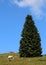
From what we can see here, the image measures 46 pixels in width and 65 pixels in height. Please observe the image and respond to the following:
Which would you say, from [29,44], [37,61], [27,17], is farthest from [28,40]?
[37,61]

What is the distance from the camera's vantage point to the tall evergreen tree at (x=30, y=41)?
257ft

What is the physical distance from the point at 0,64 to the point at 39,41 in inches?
918

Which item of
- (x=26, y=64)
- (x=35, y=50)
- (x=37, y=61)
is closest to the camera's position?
(x=26, y=64)

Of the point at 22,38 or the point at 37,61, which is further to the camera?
the point at 22,38

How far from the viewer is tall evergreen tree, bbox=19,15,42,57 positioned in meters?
78.4

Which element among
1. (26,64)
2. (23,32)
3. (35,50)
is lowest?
(26,64)

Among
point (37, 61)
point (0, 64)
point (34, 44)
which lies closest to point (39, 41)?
point (34, 44)

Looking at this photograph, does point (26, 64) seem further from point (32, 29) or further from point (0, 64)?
point (32, 29)

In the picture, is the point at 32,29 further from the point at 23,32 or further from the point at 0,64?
the point at 0,64

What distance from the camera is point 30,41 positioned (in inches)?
3135

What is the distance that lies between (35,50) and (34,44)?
1613 millimetres

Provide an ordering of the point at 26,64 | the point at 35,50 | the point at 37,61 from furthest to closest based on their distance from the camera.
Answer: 1. the point at 35,50
2. the point at 37,61
3. the point at 26,64

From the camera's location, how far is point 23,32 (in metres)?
81.4

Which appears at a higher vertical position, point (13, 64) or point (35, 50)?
point (35, 50)
